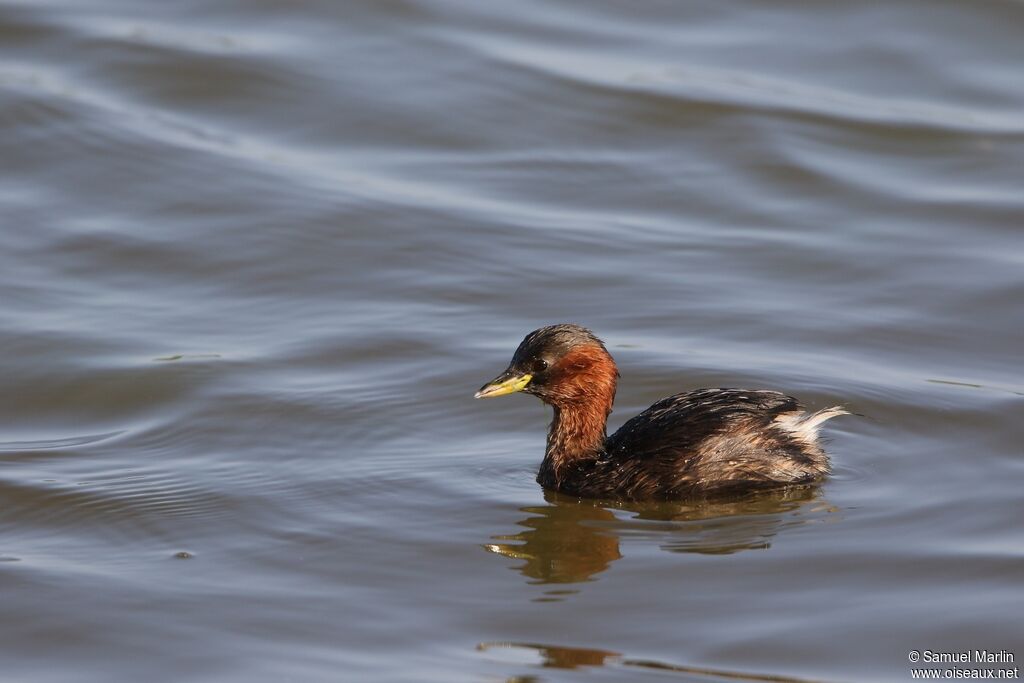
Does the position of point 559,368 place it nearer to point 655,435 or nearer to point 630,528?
point 655,435

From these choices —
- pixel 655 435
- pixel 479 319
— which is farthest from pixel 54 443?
pixel 655 435

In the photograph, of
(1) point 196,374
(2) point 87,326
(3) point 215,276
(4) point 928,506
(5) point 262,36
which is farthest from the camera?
(5) point 262,36

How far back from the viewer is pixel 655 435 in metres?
8.02

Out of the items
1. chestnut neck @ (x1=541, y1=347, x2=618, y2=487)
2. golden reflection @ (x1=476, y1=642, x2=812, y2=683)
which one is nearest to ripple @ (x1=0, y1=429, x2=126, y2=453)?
chestnut neck @ (x1=541, y1=347, x2=618, y2=487)

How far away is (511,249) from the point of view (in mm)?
11414

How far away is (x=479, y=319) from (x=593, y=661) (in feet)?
14.6

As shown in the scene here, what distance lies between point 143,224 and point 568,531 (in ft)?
18.0

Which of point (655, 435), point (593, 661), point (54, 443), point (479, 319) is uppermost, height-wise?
point (479, 319)

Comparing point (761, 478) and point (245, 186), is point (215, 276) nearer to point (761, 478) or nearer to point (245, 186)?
point (245, 186)

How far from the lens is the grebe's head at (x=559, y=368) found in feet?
27.1

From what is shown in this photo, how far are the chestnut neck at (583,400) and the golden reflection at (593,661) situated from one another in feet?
6.72

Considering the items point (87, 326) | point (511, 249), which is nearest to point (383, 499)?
point (87, 326)

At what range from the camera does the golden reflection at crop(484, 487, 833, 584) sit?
7.07 m

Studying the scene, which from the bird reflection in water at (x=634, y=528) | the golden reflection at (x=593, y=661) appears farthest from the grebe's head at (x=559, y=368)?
the golden reflection at (x=593, y=661)
